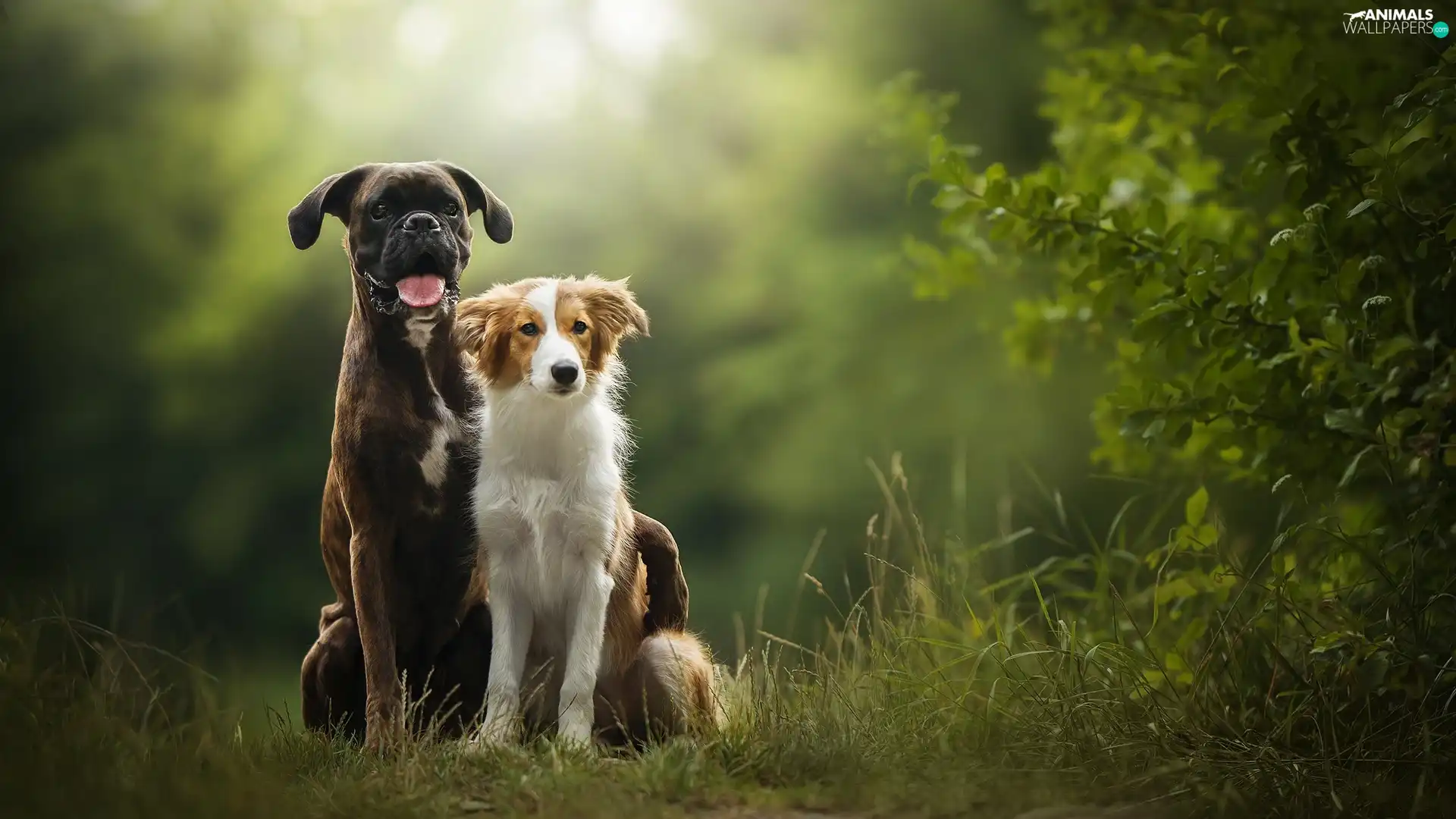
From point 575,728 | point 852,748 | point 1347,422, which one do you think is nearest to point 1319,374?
point 1347,422

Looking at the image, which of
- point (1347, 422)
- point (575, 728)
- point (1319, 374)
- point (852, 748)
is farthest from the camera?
point (1319, 374)

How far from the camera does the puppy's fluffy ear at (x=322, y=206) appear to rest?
314 cm

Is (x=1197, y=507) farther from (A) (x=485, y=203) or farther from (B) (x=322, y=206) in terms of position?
(B) (x=322, y=206)

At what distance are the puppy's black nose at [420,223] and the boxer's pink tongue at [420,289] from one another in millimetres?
116

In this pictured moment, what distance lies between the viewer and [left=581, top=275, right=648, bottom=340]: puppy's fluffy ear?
10.5 ft

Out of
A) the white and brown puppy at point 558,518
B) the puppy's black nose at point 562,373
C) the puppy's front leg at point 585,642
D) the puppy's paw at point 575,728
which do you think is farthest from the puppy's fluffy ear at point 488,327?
the puppy's paw at point 575,728

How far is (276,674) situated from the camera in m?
5.57

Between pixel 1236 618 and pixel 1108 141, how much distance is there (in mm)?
2413

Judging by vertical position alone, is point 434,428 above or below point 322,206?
below

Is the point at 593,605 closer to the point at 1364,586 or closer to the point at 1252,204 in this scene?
the point at 1364,586

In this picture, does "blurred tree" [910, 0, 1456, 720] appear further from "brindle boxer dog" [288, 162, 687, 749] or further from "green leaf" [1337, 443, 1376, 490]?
"brindle boxer dog" [288, 162, 687, 749]

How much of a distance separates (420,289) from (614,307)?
19.1 inches

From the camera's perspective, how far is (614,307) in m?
3.22

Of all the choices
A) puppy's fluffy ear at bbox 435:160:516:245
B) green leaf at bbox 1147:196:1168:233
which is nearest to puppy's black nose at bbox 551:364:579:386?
puppy's fluffy ear at bbox 435:160:516:245
